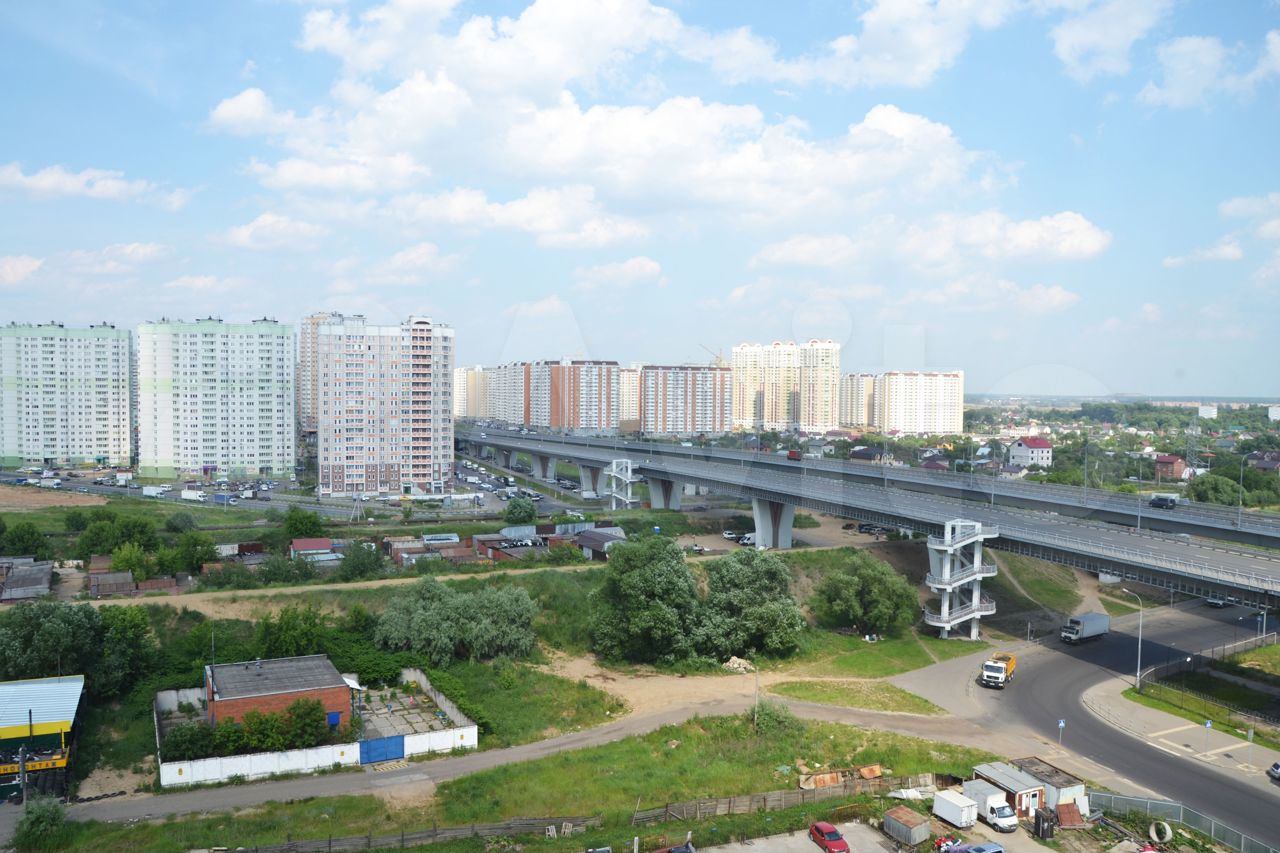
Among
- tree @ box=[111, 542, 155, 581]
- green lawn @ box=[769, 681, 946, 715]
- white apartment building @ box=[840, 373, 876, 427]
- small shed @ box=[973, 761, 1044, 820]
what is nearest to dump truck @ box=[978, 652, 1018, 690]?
green lawn @ box=[769, 681, 946, 715]

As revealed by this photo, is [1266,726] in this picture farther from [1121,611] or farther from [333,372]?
[333,372]

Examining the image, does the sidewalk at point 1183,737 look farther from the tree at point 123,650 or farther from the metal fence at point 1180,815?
the tree at point 123,650

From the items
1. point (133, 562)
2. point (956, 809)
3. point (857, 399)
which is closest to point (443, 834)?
point (956, 809)

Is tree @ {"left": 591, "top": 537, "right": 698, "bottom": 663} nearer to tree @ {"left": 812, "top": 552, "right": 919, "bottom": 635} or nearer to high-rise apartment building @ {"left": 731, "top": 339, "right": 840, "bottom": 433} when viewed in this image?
tree @ {"left": 812, "top": 552, "right": 919, "bottom": 635}

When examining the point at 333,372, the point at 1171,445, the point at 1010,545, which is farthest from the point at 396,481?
the point at 1171,445

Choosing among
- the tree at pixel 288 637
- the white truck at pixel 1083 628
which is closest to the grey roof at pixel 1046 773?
the white truck at pixel 1083 628

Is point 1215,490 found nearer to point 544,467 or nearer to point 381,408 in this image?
point 544,467

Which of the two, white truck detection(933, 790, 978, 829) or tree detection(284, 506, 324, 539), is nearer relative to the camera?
white truck detection(933, 790, 978, 829)
